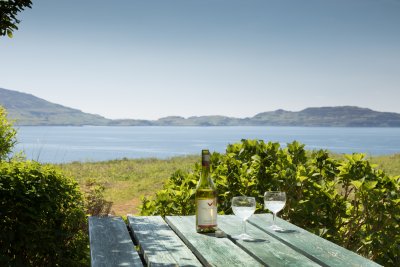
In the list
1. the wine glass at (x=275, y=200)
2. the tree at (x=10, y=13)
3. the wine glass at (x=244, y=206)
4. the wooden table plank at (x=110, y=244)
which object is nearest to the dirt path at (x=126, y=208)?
the tree at (x=10, y=13)

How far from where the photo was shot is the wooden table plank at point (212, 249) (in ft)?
9.14

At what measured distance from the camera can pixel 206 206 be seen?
11.4ft

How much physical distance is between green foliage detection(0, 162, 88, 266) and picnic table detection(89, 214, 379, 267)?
121cm

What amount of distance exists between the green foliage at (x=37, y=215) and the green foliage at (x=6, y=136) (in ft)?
11.9

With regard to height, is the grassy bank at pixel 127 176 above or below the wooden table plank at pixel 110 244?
below

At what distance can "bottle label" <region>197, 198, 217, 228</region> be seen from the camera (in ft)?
11.4

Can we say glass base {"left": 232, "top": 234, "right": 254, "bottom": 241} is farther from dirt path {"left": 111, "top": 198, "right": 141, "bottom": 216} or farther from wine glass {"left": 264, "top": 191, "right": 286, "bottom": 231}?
dirt path {"left": 111, "top": 198, "right": 141, "bottom": 216}

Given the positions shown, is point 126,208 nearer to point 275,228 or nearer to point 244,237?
point 275,228

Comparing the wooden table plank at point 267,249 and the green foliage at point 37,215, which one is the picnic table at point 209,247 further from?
the green foliage at point 37,215

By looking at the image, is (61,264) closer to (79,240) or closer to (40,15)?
(79,240)

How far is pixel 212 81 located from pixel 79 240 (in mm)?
112429

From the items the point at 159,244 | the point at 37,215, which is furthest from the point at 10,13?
the point at 159,244

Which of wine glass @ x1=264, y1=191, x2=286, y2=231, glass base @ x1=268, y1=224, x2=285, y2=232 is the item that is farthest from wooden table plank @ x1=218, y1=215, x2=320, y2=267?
wine glass @ x1=264, y1=191, x2=286, y2=231

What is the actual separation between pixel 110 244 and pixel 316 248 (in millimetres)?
1341
